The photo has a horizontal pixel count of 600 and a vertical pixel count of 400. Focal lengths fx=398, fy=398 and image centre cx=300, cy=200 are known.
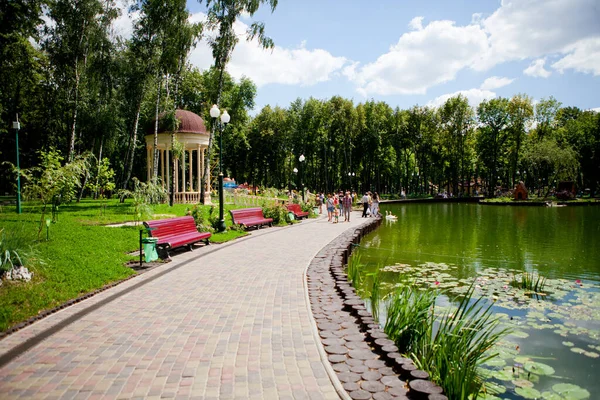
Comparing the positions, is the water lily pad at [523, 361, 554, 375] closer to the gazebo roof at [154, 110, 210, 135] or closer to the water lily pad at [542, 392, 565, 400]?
the water lily pad at [542, 392, 565, 400]

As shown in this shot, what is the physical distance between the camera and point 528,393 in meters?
4.29

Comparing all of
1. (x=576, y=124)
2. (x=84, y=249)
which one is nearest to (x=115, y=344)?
(x=84, y=249)

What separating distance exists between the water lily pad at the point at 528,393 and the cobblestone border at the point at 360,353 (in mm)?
1399

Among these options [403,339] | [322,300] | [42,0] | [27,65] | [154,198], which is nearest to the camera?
[403,339]

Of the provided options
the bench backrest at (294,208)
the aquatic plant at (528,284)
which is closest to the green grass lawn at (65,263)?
the aquatic plant at (528,284)

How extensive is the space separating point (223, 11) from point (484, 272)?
2065 centimetres

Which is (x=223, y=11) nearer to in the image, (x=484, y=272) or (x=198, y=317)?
(x=484, y=272)

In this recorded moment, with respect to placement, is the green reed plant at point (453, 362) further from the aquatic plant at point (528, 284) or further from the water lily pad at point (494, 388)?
the aquatic plant at point (528, 284)

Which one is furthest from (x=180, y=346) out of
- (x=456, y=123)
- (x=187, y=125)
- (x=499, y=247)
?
(x=456, y=123)

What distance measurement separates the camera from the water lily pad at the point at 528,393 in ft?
13.9

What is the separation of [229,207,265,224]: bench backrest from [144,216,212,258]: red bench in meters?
3.82

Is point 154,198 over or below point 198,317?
over

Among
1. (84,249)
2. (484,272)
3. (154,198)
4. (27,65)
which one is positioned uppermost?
(27,65)

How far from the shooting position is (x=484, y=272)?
9.99 meters
